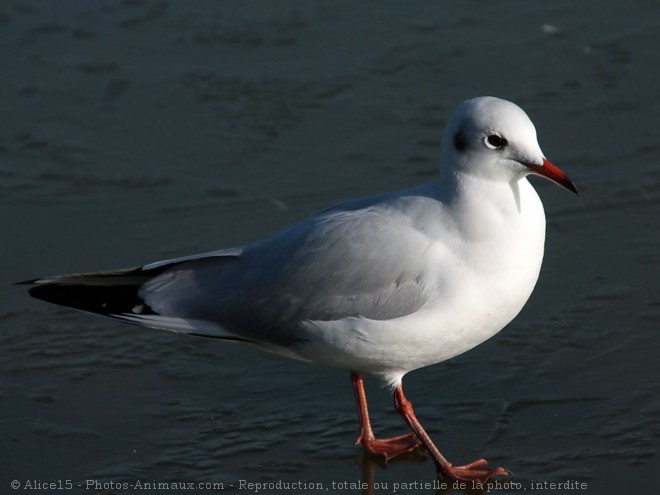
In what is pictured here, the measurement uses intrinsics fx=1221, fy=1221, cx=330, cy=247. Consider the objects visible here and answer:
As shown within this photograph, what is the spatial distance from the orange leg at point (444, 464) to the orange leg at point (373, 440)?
0.16 metres

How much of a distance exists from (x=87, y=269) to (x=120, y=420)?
1.49 meters

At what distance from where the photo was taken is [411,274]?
5.30 metres

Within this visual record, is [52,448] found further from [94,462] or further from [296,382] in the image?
[296,382]

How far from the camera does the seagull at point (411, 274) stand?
17.2ft

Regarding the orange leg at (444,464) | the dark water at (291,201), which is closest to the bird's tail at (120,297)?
the dark water at (291,201)

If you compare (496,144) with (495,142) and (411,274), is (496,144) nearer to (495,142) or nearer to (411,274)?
(495,142)

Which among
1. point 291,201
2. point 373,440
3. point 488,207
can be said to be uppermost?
point 488,207

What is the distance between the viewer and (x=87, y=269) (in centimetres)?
716

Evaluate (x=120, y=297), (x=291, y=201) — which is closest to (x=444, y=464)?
(x=120, y=297)

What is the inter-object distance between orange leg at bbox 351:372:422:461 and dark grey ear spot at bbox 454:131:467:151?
1210mm

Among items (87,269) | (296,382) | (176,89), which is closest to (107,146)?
(176,89)

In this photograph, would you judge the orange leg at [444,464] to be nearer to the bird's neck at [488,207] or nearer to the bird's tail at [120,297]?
the bird's tail at [120,297]

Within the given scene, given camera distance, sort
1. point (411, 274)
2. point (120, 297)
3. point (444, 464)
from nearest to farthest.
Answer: point (411, 274)
point (444, 464)
point (120, 297)

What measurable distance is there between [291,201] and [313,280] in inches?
94.0
